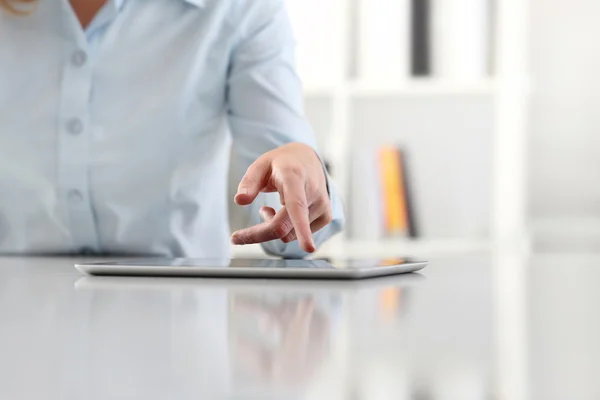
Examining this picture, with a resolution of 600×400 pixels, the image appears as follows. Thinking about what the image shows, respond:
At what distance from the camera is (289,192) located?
31.8 inches

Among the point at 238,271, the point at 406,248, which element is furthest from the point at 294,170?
the point at 406,248

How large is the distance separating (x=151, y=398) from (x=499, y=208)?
2032 mm

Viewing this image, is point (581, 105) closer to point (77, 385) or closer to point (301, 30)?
point (301, 30)

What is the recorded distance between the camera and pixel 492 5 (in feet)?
7.06

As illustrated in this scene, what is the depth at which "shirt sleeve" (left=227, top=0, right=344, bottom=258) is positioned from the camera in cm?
122

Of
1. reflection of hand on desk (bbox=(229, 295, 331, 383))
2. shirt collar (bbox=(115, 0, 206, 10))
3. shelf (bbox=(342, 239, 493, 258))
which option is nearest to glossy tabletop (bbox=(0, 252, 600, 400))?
reflection of hand on desk (bbox=(229, 295, 331, 383))

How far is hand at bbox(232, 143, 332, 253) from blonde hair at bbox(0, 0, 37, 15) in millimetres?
581

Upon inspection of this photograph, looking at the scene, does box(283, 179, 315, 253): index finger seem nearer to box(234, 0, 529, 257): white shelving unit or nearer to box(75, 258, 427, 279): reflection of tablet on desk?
box(75, 258, 427, 279): reflection of tablet on desk

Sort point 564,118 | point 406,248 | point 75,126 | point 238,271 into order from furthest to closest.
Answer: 1. point 564,118
2. point 406,248
3. point 75,126
4. point 238,271

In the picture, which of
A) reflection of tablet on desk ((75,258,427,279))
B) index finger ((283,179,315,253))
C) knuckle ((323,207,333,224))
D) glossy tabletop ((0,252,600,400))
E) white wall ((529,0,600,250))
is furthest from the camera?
white wall ((529,0,600,250))

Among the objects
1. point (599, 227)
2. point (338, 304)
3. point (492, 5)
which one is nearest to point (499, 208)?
point (599, 227)

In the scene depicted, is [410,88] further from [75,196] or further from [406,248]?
[75,196]

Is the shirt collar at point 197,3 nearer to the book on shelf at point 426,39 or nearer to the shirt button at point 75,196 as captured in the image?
the shirt button at point 75,196

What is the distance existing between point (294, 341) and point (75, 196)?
97 centimetres
